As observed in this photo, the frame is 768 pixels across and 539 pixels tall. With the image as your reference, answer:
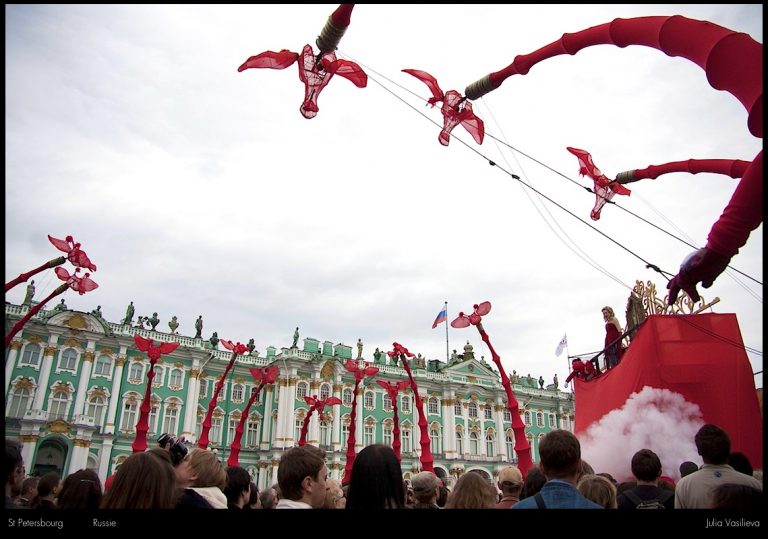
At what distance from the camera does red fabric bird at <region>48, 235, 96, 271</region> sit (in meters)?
11.1

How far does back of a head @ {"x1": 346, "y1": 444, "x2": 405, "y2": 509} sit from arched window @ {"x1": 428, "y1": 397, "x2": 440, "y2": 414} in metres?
41.2

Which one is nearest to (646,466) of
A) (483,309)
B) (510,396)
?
(510,396)

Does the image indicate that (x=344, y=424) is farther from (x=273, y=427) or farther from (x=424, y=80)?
(x=424, y=80)

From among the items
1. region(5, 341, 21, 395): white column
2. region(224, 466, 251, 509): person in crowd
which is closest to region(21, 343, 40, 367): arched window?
region(5, 341, 21, 395): white column

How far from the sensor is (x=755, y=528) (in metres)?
1.91

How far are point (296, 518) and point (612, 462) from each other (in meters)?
11.0

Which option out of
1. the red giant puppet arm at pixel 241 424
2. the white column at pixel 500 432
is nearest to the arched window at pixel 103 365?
the red giant puppet arm at pixel 241 424

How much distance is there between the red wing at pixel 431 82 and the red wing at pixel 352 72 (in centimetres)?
116

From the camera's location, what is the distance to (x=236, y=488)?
452 cm

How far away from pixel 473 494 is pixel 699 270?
7.14ft

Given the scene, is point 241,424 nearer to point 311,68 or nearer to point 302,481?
Answer: point 311,68

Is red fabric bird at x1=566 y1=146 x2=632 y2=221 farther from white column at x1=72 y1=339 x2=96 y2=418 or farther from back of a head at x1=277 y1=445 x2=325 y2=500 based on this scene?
white column at x1=72 y1=339 x2=96 y2=418

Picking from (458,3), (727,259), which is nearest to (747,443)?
(727,259)

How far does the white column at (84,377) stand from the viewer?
99.8 ft
